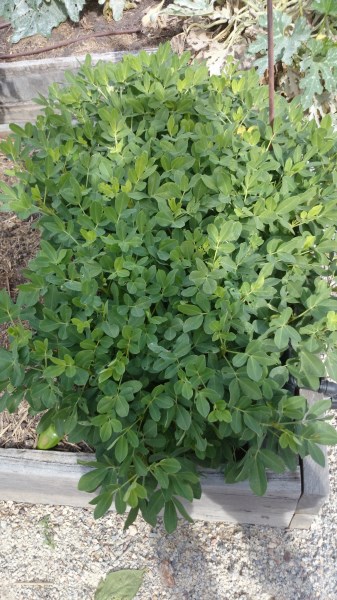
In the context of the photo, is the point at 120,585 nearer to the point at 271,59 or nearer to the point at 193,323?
the point at 193,323

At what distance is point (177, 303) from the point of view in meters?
1.49

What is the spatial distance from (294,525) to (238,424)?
88 centimetres

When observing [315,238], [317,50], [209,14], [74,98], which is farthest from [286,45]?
[315,238]

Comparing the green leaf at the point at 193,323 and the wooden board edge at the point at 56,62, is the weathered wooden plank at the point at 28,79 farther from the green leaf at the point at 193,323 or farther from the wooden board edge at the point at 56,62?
the green leaf at the point at 193,323

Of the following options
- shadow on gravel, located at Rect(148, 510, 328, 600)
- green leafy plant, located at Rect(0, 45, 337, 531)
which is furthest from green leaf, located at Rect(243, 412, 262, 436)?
shadow on gravel, located at Rect(148, 510, 328, 600)

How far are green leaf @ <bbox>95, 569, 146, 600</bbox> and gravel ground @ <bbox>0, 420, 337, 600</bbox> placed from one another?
0.02m

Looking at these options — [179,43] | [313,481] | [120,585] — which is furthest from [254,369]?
[179,43]

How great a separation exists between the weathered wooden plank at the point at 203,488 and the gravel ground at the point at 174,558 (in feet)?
0.27

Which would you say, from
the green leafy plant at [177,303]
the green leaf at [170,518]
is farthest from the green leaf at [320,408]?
the green leaf at [170,518]

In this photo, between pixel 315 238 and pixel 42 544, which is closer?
pixel 315 238

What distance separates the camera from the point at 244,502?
6.14 ft

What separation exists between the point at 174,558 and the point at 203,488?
1.32ft

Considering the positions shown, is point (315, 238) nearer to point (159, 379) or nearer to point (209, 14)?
point (159, 379)

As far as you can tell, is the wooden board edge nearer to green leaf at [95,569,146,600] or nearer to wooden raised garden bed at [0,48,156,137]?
wooden raised garden bed at [0,48,156,137]
